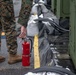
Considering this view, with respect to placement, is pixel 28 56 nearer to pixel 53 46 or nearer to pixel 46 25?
pixel 53 46

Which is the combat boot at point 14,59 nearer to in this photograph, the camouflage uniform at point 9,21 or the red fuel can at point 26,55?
the camouflage uniform at point 9,21

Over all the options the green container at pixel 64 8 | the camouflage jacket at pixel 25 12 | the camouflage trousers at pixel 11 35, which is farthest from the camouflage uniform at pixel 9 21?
the green container at pixel 64 8

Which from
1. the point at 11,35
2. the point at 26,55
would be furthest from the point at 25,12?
the point at 26,55

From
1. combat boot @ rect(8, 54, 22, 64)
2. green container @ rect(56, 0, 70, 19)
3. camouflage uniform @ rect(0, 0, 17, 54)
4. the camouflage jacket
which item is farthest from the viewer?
green container @ rect(56, 0, 70, 19)

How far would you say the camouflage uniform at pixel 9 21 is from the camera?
5.48 meters

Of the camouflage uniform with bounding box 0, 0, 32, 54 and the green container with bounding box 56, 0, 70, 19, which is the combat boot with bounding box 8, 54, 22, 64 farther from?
the green container with bounding box 56, 0, 70, 19

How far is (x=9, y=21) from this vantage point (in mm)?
5551

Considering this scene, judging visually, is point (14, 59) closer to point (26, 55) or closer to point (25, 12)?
point (26, 55)

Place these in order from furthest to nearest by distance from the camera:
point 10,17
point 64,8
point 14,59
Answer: point 64,8 → point 14,59 → point 10,17

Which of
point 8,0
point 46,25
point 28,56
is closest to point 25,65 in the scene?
point 28,56

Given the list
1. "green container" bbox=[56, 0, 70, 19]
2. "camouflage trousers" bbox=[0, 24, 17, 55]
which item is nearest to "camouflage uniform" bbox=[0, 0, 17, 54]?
"camouflage trousers" bbox=[0, 24, 17, 55]

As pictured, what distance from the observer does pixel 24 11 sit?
17.8 feet

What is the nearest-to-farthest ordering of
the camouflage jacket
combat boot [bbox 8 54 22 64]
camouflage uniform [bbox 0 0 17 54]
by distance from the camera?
the camouflage jacket → camouflage uniform [bbox 0 0 17 54] → combat boot [bbox 8 54 22 64]

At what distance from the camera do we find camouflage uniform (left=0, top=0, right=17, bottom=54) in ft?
18.0
